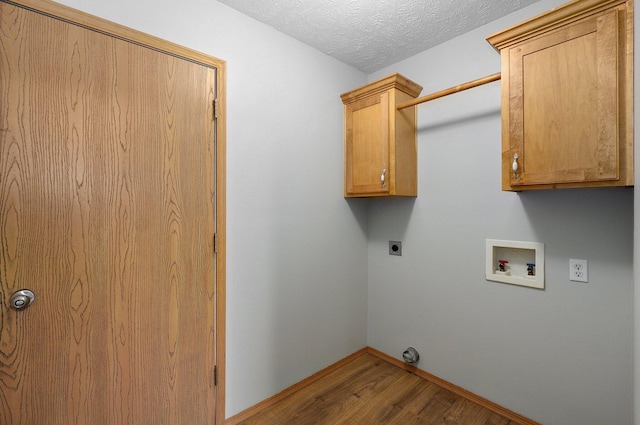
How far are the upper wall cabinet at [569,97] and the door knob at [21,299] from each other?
216 cm

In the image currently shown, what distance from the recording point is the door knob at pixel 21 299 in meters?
1.09

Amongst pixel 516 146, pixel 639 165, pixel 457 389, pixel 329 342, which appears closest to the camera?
pixel 639 165

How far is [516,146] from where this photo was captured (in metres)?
1.44

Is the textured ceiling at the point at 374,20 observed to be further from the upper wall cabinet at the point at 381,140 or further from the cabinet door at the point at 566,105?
the cabinet door at the point at 566,105

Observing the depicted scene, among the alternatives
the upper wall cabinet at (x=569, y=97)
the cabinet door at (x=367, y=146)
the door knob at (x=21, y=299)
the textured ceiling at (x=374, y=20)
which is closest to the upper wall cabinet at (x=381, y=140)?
the cabinet door at (x=367, y=146)

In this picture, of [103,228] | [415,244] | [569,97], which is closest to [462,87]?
[569,97]

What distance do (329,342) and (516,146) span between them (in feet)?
5.90

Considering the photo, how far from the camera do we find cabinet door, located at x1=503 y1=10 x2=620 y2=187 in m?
1.20

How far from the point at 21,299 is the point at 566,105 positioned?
2397 mm

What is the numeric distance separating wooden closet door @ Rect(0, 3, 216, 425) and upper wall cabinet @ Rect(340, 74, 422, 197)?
1.07 m

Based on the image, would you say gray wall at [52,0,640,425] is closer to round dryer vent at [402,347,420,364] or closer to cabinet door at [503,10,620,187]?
round dryer vent at [402,347,420,364]

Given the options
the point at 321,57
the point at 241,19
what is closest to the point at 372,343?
the point at 321,57

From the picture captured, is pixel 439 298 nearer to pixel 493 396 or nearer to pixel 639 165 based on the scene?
pixel 493 396

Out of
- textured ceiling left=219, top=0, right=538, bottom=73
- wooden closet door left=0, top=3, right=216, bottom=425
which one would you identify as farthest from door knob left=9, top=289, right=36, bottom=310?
textured ceiling left=219, top=0, right=538, bottom=73
